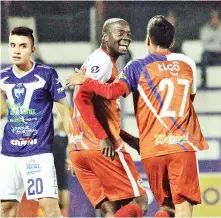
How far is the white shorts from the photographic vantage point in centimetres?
671

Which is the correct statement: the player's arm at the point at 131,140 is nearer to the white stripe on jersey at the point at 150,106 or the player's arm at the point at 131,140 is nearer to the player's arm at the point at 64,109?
the player's arm at the point at 64,109

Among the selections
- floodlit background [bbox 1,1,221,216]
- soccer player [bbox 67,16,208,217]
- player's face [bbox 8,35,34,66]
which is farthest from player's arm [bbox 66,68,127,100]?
floodlit background [bbox 1,1,221,216]

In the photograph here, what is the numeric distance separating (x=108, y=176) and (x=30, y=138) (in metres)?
0.61

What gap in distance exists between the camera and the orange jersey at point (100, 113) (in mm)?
6551

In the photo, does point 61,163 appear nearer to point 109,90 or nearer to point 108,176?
point 108,176

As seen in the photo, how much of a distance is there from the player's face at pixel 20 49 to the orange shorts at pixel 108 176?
79 centimetres

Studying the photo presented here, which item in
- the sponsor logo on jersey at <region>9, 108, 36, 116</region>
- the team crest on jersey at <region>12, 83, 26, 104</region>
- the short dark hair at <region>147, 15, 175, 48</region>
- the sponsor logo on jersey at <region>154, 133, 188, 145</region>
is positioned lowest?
the sponsor logo on jersey at <region>154, 133, 188, 145</region>

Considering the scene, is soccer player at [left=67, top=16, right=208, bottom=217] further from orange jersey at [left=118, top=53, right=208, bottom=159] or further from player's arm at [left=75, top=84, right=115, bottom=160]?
player's arm at [left=75, top=84, right=115, bottom=160]

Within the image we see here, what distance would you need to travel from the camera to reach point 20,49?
689 cm

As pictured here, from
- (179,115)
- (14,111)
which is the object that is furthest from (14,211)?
(179,115)

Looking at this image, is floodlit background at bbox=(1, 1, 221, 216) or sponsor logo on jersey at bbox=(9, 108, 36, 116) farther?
floodlit background at bbox=(1, 1, 221, 216)

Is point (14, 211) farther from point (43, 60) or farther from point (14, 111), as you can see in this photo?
point (43, 60)

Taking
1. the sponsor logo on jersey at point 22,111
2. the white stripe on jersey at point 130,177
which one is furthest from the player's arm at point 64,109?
the white stripe on jersey at point 130,177

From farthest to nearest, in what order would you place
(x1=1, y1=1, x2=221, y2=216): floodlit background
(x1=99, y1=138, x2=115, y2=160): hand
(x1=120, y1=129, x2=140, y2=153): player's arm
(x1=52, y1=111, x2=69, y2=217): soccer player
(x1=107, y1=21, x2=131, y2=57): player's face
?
(x1=1, y1=1, x2=221, y2=216): floodlit background, (x1=52, y1=111, x2=69, y2=217): soccer player, (x1=107, y1=21, x2=131, y2=57): player's face, (x1=120, y1=129, x2=140, y2=153): player's arm, (x1=99, y1=138, x2=115, y2=160): hand
